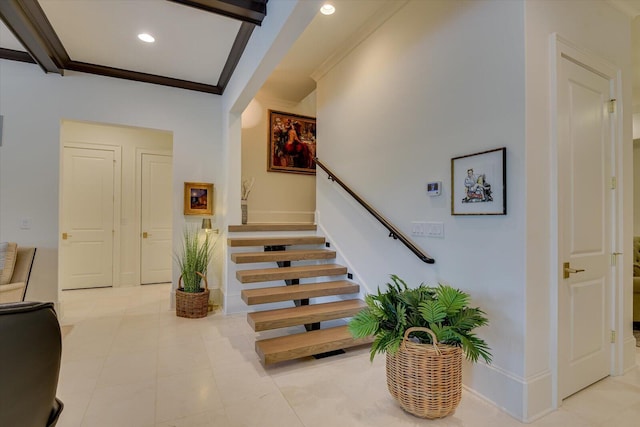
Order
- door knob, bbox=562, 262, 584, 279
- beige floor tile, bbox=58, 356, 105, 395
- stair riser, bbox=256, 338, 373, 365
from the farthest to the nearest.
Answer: stair riser, bbox=256, 338, 373, 365 < beige floor tile, bbox=58, 356, 105, 395 < door knob, bbox=562, 262, 584, 279

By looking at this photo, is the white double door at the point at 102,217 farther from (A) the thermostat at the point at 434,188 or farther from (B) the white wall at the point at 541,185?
(B) the white wall at the point at 541,185

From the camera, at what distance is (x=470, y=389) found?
2.14 m

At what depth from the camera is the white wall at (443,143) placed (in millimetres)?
1917

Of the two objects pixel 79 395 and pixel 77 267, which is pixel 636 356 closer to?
pixel 79 395

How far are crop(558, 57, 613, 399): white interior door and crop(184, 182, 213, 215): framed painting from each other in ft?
12.2

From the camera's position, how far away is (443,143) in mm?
2375

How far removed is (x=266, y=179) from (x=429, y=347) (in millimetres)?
3834

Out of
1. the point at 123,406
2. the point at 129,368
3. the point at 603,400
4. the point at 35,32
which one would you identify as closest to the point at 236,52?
the point at 35,32

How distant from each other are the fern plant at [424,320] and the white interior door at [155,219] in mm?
4864

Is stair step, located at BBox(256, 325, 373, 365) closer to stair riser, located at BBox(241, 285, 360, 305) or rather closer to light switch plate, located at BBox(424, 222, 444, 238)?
stair riser, located at BBox(241, 285, 360, 305)

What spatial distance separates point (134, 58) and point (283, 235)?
103 inches

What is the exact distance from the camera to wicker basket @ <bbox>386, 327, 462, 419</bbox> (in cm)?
178

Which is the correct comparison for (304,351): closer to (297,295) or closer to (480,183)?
(297,295)

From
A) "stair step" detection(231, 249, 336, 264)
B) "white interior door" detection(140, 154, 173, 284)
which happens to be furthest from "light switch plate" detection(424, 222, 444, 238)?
"white interior door" detection(140, 154, 173, 284)
